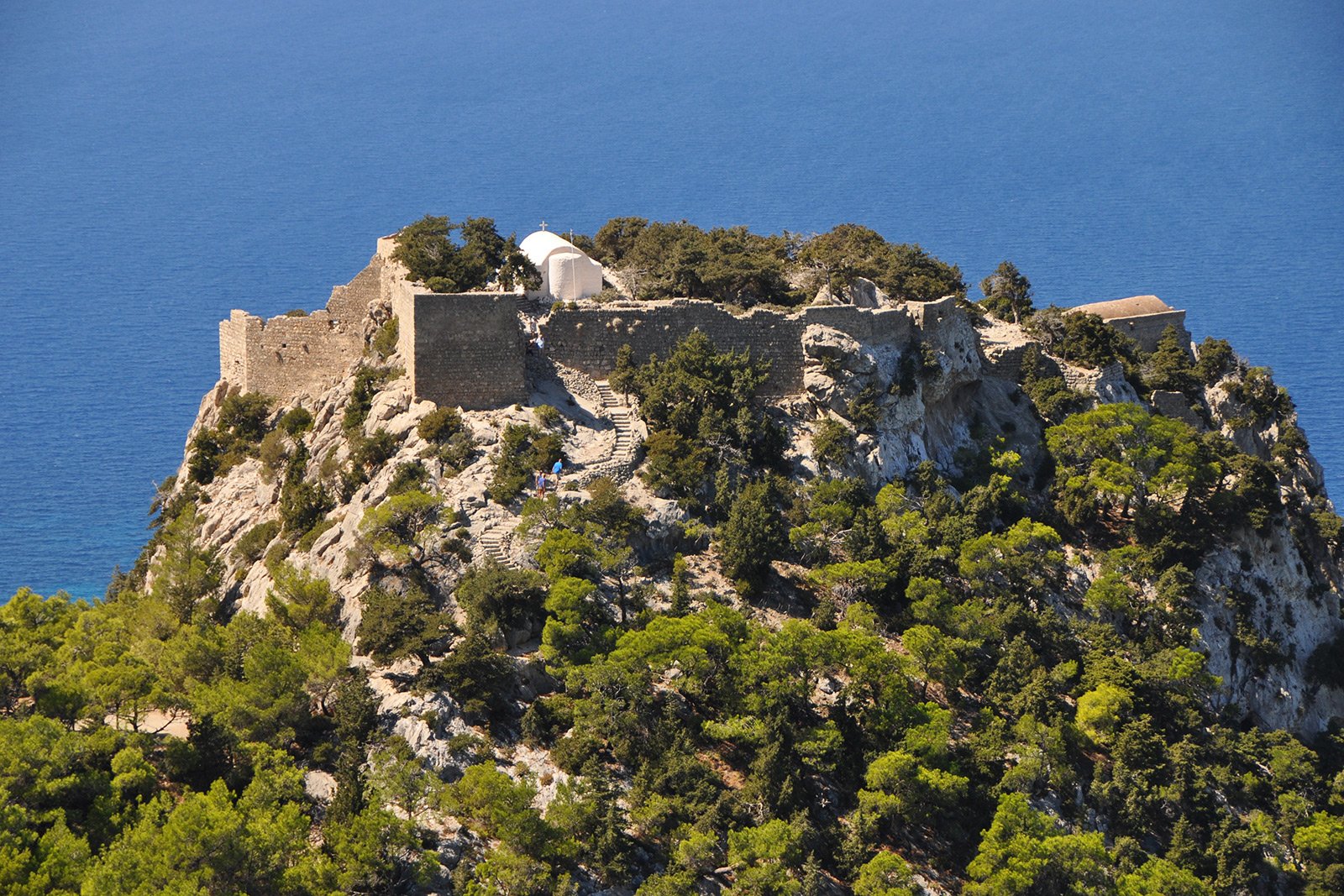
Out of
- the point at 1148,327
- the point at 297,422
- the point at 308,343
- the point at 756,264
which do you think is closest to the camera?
the point at 297,422

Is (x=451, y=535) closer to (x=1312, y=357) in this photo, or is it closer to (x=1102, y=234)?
(x=1312, y=357)

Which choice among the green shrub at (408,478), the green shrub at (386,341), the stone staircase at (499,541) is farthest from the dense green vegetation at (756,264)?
the stone staircase at (499,541)

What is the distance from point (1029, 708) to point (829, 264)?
1882cm

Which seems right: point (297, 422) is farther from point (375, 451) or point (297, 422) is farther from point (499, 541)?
point (499, 541)

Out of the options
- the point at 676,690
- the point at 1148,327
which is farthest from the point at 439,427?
the point at 1148,327

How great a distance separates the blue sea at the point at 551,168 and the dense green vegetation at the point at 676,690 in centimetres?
3056

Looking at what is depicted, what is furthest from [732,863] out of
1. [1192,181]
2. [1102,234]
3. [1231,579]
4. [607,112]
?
[607,112]

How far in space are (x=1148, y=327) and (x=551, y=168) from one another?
8561 cm

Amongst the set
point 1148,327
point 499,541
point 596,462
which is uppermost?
point 1148,327

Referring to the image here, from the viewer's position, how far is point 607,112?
17188 centimetres

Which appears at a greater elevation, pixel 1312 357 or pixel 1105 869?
pixel 1312 357

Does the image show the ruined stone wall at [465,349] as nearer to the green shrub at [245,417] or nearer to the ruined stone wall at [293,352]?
the ruined stone wall at [293,352]

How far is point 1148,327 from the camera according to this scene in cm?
7112

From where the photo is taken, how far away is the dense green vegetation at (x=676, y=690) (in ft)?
137
